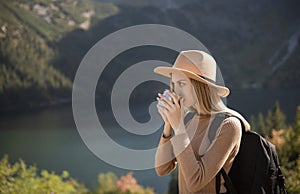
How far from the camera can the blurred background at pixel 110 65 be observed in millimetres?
37125

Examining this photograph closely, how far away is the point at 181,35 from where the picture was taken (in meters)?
1.62

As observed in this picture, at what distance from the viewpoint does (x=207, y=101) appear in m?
Result: 1.45

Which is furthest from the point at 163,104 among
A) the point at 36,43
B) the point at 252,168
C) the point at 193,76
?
the point at 36,43

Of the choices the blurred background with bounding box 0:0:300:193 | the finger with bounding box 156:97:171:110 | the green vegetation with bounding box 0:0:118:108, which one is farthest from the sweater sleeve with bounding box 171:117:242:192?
the green vegetation with bounding box 0:0:118:108

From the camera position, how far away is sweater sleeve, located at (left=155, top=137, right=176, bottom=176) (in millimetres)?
1561

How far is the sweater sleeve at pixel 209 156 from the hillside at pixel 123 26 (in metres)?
70.5

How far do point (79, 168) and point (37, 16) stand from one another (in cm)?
8289

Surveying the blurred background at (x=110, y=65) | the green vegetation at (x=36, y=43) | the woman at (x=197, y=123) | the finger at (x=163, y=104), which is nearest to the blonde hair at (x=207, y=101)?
the woman at (x=197, y=123)

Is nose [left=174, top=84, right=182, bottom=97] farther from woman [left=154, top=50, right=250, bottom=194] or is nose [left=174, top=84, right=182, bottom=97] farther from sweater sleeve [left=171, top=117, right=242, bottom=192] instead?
sweater sleeve [left=171, top=117, right=242, bottom=192]

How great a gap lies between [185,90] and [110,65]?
5023 cm

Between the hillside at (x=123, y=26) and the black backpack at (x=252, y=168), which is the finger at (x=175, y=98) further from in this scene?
the hillside at (x=123, y=26)

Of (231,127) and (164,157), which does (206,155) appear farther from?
(164,157)

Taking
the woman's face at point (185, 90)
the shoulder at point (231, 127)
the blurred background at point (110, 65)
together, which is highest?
the blurred background at point (110, 65)

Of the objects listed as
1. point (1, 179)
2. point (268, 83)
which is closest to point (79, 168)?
point (1, 179)
